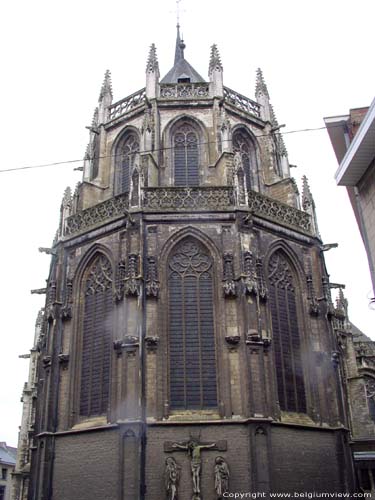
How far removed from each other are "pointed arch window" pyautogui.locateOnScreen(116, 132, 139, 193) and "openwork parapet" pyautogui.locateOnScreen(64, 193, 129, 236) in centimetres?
227

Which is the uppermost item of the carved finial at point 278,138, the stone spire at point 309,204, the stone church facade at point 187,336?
the carved finial at point 278,138

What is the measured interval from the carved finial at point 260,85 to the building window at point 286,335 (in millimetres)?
10067

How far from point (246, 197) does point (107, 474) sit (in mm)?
10897

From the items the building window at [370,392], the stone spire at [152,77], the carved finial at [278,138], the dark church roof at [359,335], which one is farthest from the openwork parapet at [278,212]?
the dark church roof at [359,335]

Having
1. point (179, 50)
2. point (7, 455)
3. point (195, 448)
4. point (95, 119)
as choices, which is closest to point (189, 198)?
point (95, 119)

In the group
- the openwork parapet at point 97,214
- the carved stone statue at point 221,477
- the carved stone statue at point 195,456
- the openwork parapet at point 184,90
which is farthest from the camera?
the openwork parapet at point 184,90

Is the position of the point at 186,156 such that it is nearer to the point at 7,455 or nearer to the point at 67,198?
the point at 67,198

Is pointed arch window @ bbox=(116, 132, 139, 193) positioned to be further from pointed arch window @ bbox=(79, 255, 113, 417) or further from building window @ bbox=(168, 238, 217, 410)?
building window @ bbox=(168, 238, 217, 410)

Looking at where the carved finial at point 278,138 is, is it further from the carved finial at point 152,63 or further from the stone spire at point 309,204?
the carved finial at point 152,63

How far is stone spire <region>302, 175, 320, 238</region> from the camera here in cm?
2394

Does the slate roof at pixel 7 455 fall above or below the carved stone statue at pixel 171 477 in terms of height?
above

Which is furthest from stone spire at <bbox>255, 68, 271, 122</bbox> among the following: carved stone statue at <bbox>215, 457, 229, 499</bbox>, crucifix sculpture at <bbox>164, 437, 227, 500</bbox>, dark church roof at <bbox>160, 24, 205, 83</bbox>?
carved stone statue at <bbox>215, 457, 229, 499</bbox>

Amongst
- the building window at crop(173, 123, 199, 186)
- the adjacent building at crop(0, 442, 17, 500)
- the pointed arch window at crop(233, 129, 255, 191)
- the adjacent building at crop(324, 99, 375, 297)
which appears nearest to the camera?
the adjacent building at crop(324, 99, 375, 297)

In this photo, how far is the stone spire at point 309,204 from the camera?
2394cm
